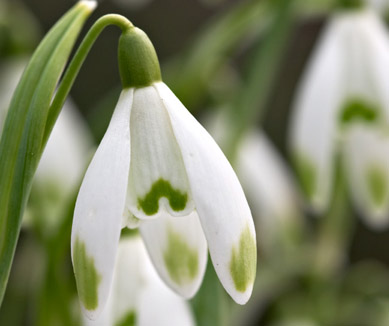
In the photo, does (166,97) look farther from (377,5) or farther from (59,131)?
(59,131)

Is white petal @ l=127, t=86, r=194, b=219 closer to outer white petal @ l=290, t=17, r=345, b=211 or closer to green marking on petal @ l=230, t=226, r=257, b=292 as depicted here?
green marking on petal @ l=230, t=226, r=257, b=292

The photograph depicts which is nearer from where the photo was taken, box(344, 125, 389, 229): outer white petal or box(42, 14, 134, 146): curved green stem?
box(42, 14, 134, 146): curved green stem

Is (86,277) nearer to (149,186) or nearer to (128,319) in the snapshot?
(149,186)

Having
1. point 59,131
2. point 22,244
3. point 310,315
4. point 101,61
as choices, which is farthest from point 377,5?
point 101,61

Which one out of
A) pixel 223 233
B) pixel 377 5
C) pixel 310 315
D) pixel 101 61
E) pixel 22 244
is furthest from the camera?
pixel 101 61

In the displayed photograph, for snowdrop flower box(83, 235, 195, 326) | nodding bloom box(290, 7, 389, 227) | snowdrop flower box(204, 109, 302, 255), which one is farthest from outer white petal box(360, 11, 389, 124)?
snowdrop flower box(204, 109, 302, 255)

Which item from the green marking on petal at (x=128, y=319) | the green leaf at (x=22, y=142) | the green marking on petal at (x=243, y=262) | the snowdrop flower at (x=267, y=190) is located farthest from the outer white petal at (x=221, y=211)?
the snowdrop flower at (x=267, y=190)
